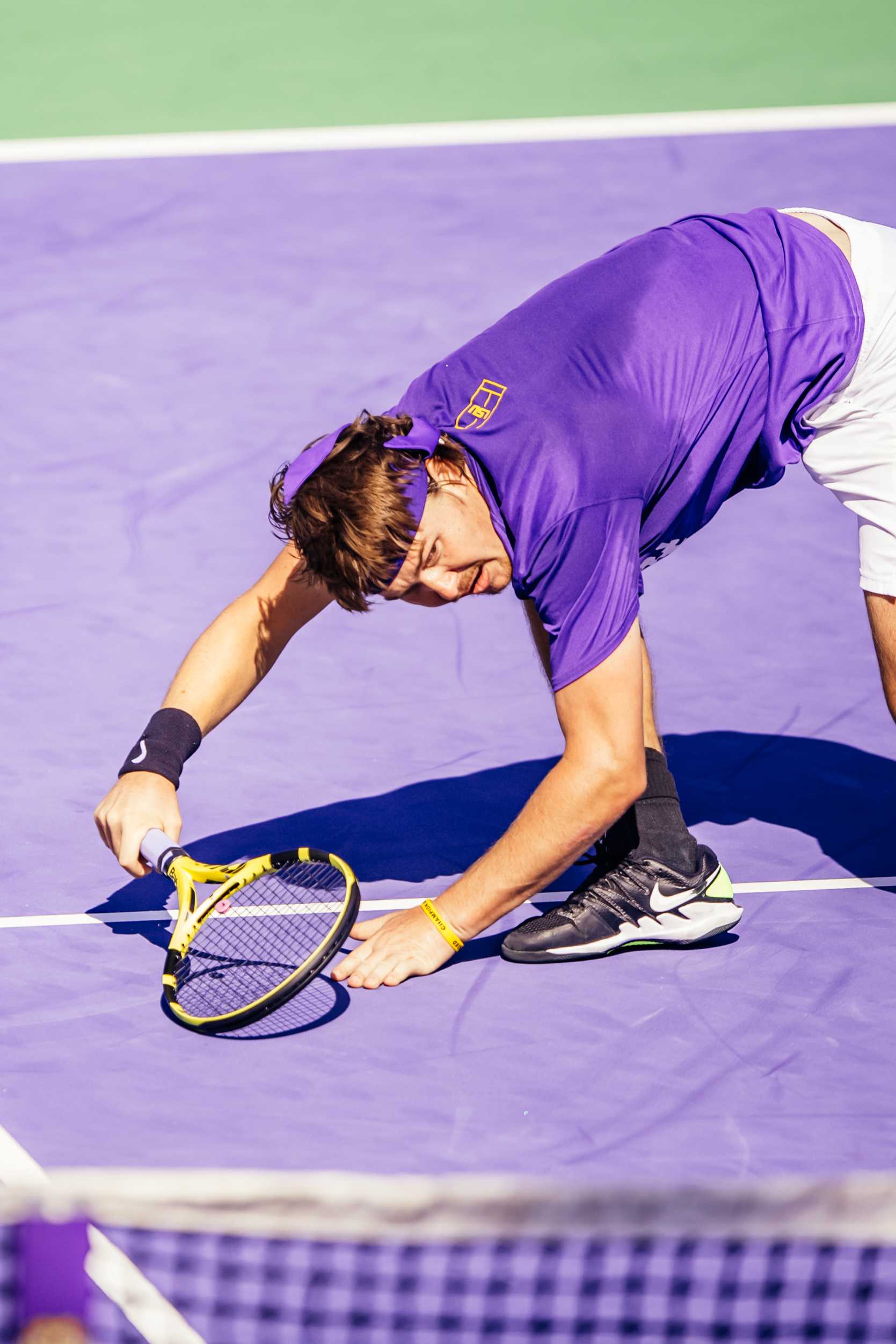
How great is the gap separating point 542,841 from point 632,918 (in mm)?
500

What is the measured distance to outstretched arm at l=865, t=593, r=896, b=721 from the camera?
366 centimetres

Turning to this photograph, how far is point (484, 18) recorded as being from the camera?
9.90 meters

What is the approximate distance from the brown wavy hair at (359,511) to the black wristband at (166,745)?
0.60 m

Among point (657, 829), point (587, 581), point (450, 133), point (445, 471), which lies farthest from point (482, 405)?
point (450, 133)

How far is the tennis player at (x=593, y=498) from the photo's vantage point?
318 centimetres

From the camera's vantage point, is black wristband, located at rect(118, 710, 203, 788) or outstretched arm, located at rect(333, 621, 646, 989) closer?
outstretched arm, located at rect(333, 621, 646, 989)

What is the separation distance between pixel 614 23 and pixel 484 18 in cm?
78

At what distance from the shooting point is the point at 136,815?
3.47 m

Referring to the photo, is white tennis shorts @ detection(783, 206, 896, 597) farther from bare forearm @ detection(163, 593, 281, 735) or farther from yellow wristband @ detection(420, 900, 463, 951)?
bare forearm @ detection(163, 593, 281, 735)

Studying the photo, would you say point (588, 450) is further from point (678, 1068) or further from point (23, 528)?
point (23, 528)

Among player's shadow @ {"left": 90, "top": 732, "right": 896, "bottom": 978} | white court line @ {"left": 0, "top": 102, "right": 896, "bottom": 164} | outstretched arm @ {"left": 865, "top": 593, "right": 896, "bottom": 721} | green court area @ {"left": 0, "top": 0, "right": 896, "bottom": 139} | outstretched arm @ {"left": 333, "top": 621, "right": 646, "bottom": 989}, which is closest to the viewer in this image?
outstretched arm @ {"left": 333, "top": 621, "right": 646, "bottom": 989}

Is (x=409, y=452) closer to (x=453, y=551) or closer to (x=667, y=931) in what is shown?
(x=453, y=551)

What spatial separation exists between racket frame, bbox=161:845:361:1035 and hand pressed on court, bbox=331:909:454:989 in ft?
0.45

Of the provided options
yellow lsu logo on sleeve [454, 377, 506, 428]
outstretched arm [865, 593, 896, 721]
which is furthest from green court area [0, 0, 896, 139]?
yellow lsu logo on sleeve [454, 377, 506, 428]
